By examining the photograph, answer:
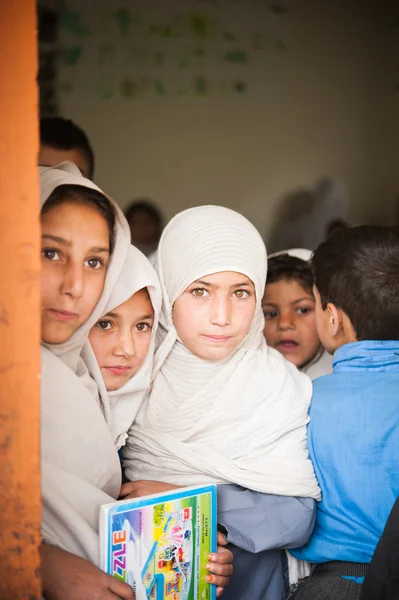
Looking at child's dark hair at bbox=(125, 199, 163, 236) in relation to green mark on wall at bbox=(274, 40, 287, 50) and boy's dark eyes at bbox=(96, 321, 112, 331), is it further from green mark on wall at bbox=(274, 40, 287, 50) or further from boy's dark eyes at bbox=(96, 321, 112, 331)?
boy's dark eyes at bbox=(96, 321, 112, 331)

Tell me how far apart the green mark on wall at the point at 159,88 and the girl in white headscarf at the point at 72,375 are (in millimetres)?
3758

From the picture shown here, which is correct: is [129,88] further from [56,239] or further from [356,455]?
[356,455]

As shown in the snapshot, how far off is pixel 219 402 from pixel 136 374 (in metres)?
0.26

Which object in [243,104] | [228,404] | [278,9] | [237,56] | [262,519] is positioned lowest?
[262,519]

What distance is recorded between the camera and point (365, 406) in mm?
2018

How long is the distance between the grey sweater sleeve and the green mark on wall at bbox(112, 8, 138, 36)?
420cm

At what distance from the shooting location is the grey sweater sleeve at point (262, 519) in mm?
1923

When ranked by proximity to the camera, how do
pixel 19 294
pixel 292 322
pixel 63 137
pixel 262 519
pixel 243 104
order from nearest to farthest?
pixel 19 294 < pixel 262 519 < pixel 292 322 < pixel 63 137 < pixel 243 104

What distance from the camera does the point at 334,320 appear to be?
2.24 metres

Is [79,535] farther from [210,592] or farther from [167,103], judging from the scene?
[167,103]

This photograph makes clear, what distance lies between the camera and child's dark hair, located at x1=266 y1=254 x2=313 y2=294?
9.10 feet

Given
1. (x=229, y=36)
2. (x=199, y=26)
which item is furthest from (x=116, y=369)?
(x=229, y=36)

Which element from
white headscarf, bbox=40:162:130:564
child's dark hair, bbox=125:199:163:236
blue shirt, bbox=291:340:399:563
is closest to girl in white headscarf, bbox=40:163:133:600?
white headscarf, bbox=40:162:130:564

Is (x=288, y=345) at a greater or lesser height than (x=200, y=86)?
lesser
